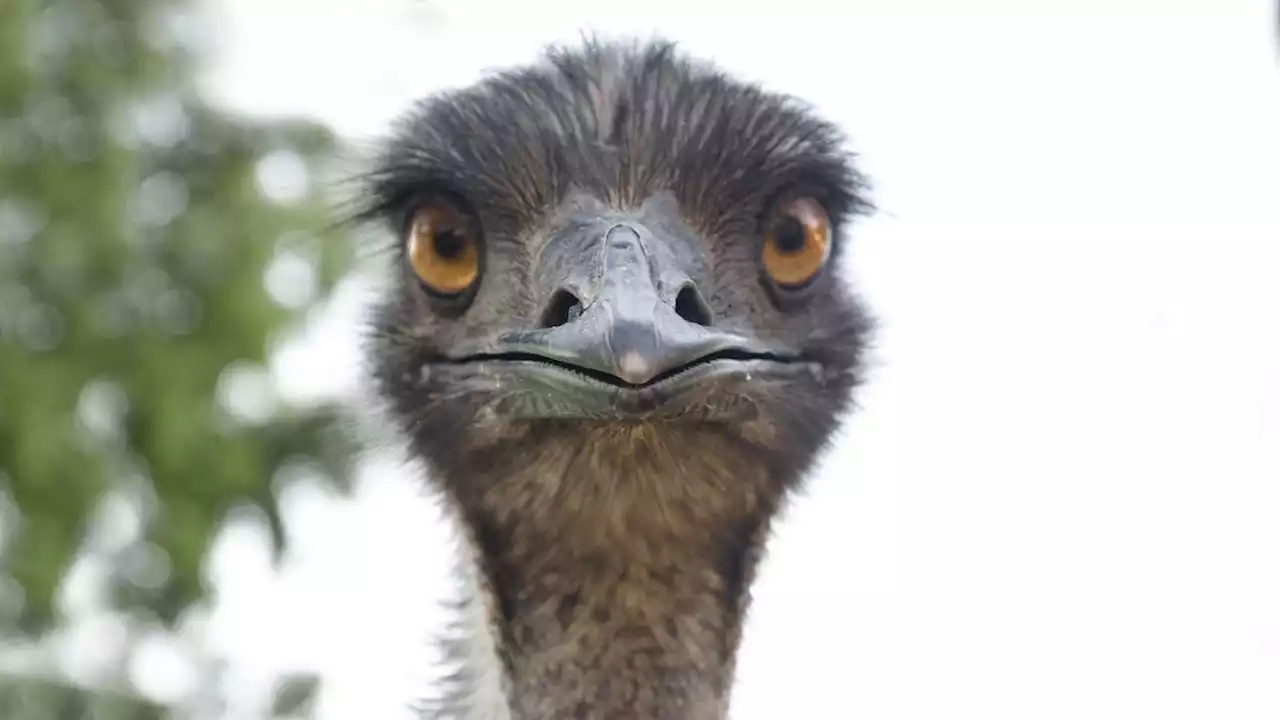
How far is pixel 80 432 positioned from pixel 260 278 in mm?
464

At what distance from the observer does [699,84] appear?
98 cm

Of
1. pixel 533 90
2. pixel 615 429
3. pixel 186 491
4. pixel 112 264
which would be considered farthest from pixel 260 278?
pixel 615 429

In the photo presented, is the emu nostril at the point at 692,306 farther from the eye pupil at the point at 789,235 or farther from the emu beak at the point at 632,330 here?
the eye pupil at the point at 789,235

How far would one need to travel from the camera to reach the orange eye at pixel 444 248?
36.6 inches

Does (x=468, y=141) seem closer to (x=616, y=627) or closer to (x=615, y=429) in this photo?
(x=615, y=429)

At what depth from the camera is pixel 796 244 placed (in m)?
0.97

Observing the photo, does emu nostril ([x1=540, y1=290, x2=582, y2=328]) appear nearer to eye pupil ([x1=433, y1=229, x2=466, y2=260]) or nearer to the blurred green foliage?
eye pupil ([x1=433, y1=229, x2=466, y2=260])

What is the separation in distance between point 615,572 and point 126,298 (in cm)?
192

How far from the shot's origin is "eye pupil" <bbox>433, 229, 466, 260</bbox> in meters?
0.95

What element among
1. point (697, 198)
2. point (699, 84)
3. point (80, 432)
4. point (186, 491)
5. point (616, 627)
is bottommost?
point (616, 627)

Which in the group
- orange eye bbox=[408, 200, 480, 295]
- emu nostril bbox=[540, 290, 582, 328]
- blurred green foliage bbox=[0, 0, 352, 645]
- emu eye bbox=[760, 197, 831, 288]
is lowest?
emu nostril bbox=[540, 290, 582, 328]

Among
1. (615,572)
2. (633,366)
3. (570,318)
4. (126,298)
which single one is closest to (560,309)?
(570,318)

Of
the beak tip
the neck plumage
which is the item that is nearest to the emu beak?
the beak tip

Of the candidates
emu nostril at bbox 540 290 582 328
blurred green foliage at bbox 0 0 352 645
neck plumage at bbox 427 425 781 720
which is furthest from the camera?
blurred green foliage at bbox 0 0 352 645
